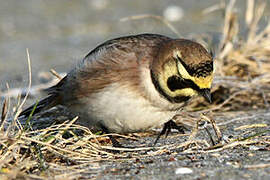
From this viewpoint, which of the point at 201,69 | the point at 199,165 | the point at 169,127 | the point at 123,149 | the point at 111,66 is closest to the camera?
the point at 199,165

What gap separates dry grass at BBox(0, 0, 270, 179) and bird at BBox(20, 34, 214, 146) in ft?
0.67

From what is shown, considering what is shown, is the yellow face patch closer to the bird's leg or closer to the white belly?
the white belly

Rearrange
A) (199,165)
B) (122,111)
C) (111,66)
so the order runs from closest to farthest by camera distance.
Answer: (199,165) < (122,111) < (111,66)

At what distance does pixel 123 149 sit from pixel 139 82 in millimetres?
535

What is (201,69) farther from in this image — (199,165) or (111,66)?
(111,66)

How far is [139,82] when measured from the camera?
12.8 ft

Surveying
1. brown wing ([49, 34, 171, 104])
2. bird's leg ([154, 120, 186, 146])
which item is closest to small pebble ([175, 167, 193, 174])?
brown wing ([49, 34, 171, 104])

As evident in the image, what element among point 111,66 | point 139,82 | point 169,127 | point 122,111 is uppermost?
point 111,66

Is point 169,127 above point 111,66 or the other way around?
the other way around

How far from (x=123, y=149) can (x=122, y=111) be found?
308mm

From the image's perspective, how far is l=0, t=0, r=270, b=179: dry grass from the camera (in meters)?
3.34

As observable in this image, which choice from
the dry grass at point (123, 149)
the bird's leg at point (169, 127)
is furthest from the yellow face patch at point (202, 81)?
the bird's leg at point (169, 127)

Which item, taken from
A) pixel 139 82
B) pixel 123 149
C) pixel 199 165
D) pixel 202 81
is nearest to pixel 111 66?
pixel 139 82

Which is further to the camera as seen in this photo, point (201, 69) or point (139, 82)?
point (139, 82)
